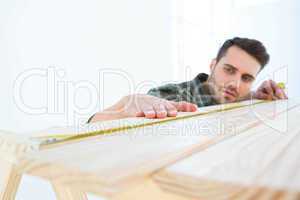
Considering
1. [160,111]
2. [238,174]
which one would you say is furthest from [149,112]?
[238,174]

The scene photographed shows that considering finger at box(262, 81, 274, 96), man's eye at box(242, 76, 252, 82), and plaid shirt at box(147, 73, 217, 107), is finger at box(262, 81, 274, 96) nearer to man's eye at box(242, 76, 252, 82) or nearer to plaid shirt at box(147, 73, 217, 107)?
man's eye at box(242, 76, 252, 82)

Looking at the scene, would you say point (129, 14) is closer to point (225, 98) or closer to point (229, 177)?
point (225, 98)

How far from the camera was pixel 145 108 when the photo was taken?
0.48 meters

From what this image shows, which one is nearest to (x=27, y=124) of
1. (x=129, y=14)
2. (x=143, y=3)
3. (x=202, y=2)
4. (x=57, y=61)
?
(x=57, y=61)

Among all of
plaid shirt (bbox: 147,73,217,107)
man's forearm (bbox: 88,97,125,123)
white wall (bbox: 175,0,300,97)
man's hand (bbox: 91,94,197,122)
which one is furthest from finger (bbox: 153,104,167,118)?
white wall (bbox: 175,0,300,97)

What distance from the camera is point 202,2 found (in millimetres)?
2242

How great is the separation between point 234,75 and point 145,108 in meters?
1.02

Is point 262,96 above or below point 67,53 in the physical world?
below

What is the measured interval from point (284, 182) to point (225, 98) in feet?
4.15

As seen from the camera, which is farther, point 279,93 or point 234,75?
point 234,75

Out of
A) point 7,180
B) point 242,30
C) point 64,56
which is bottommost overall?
point 7,180

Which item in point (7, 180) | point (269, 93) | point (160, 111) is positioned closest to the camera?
point (7, 180)

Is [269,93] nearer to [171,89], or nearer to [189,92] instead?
[189,92]

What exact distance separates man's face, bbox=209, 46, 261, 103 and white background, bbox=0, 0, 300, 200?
1.81 ft
